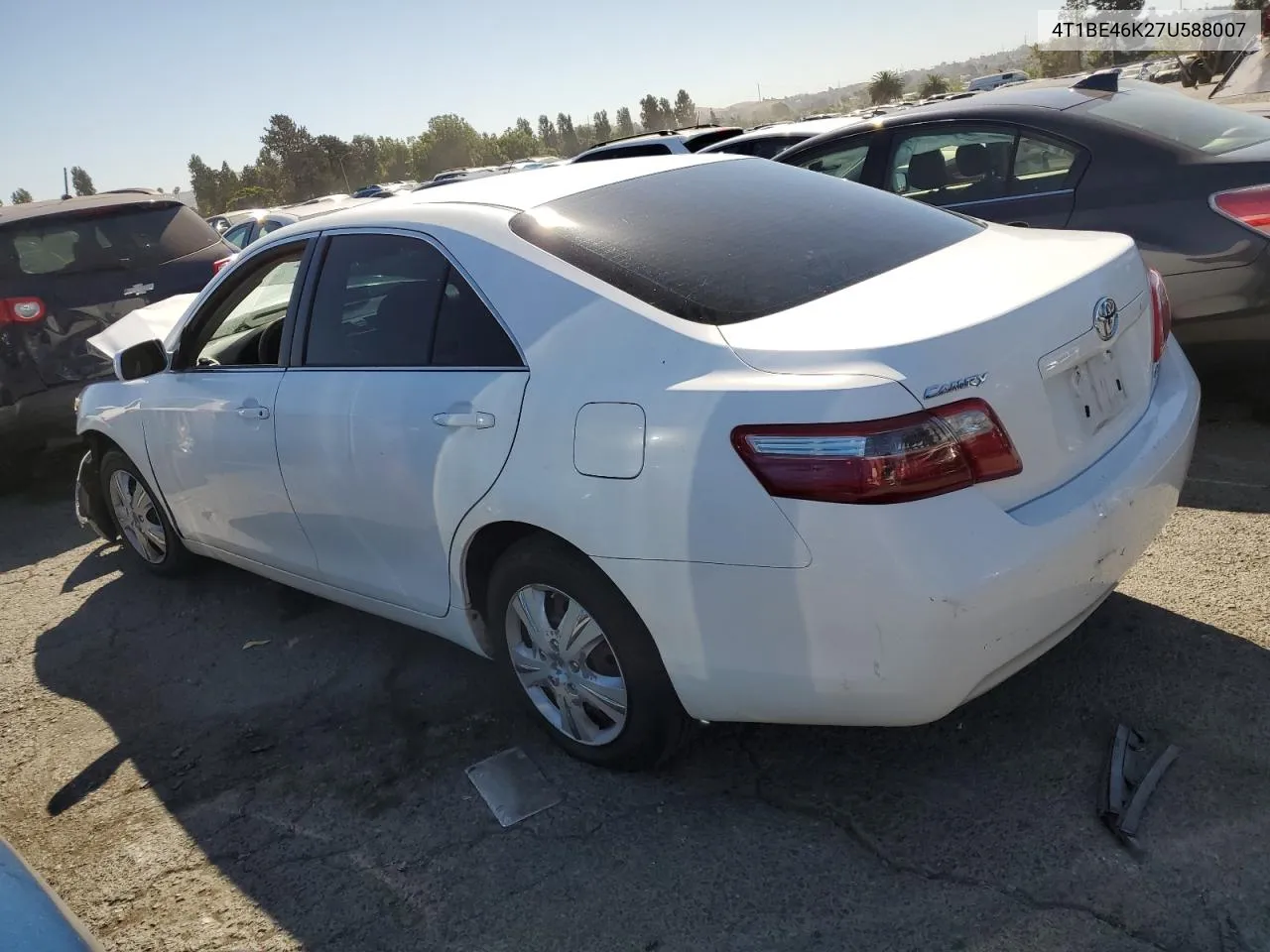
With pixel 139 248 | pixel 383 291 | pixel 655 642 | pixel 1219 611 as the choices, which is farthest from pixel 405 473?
pixel 139 248

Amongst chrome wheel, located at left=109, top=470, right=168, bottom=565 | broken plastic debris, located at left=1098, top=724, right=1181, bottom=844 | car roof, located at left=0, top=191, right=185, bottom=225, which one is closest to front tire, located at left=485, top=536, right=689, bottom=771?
broken plastic debris, located at left=1098, top=724, right=1181, bottom=844

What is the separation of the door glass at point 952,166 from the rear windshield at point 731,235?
7.03 feet

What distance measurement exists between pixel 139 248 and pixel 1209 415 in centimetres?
657

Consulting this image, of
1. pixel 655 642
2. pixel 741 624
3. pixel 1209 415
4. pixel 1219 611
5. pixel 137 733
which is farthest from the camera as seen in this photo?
pixel 1209 415

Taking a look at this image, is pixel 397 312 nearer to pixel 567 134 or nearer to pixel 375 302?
pixel 375 302

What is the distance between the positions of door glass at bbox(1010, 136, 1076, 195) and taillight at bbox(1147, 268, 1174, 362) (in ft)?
6.70

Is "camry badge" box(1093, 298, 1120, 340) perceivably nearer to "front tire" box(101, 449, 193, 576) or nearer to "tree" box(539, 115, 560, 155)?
"front tire" box(101, 449, 193, 576)

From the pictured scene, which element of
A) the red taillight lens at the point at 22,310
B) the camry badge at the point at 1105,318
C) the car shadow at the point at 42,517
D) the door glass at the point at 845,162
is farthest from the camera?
the red taillight lens at the point at 22,310

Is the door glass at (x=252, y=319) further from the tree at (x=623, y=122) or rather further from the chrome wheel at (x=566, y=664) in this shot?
the tree at (x=623, y=122)

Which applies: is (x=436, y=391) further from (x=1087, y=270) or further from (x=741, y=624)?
(x=1087, y=270)

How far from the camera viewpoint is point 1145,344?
9.62 feet

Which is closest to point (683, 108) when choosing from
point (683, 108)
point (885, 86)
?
point (683, 108)

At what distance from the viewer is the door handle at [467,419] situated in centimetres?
285

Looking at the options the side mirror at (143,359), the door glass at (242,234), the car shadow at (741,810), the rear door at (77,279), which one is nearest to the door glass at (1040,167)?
the car shadow at (741,810)
